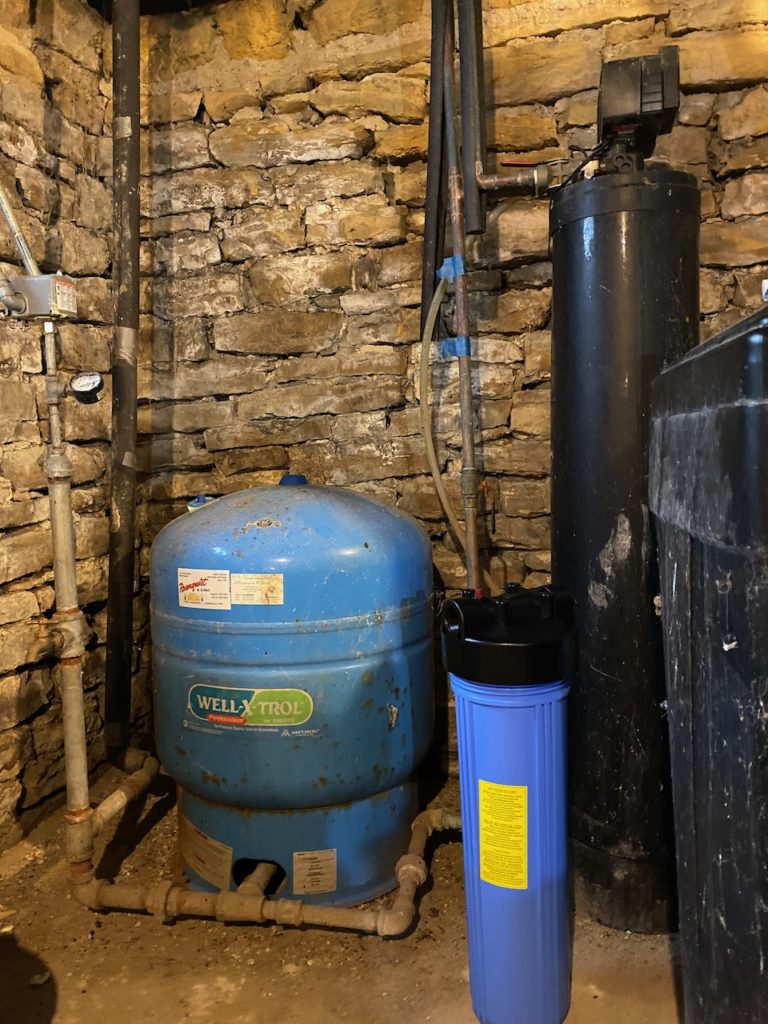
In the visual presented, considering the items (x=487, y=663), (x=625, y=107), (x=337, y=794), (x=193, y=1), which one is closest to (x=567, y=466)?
(x=487, y=663)

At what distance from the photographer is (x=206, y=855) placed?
175cm

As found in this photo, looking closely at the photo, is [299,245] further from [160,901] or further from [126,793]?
[160,901]

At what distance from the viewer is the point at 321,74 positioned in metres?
2.21

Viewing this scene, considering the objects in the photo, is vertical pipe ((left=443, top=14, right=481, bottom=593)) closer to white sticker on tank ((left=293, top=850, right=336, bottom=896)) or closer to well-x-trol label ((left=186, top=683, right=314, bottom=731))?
well-x-trol label ((left=186, top=683, right=314, bottom=731))

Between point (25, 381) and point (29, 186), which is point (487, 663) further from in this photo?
point (29, 186)

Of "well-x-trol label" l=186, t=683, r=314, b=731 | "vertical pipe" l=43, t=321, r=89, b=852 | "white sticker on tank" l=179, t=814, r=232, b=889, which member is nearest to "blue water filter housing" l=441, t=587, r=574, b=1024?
"well-x-trol label" l=186, t=683, r=314, b=731

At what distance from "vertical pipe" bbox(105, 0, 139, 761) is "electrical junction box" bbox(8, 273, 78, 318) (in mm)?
347

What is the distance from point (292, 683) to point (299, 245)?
4.50 ft

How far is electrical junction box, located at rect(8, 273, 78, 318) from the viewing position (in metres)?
1.75

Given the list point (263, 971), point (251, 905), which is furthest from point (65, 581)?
point (263, 971)

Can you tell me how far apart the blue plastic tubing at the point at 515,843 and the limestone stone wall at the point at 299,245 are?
2.97ft

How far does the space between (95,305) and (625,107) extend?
1593mm

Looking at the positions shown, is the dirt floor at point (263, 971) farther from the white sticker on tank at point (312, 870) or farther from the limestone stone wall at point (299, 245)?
the limestone stone wall at point (299, 245)

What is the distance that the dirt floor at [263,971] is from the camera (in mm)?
1410
